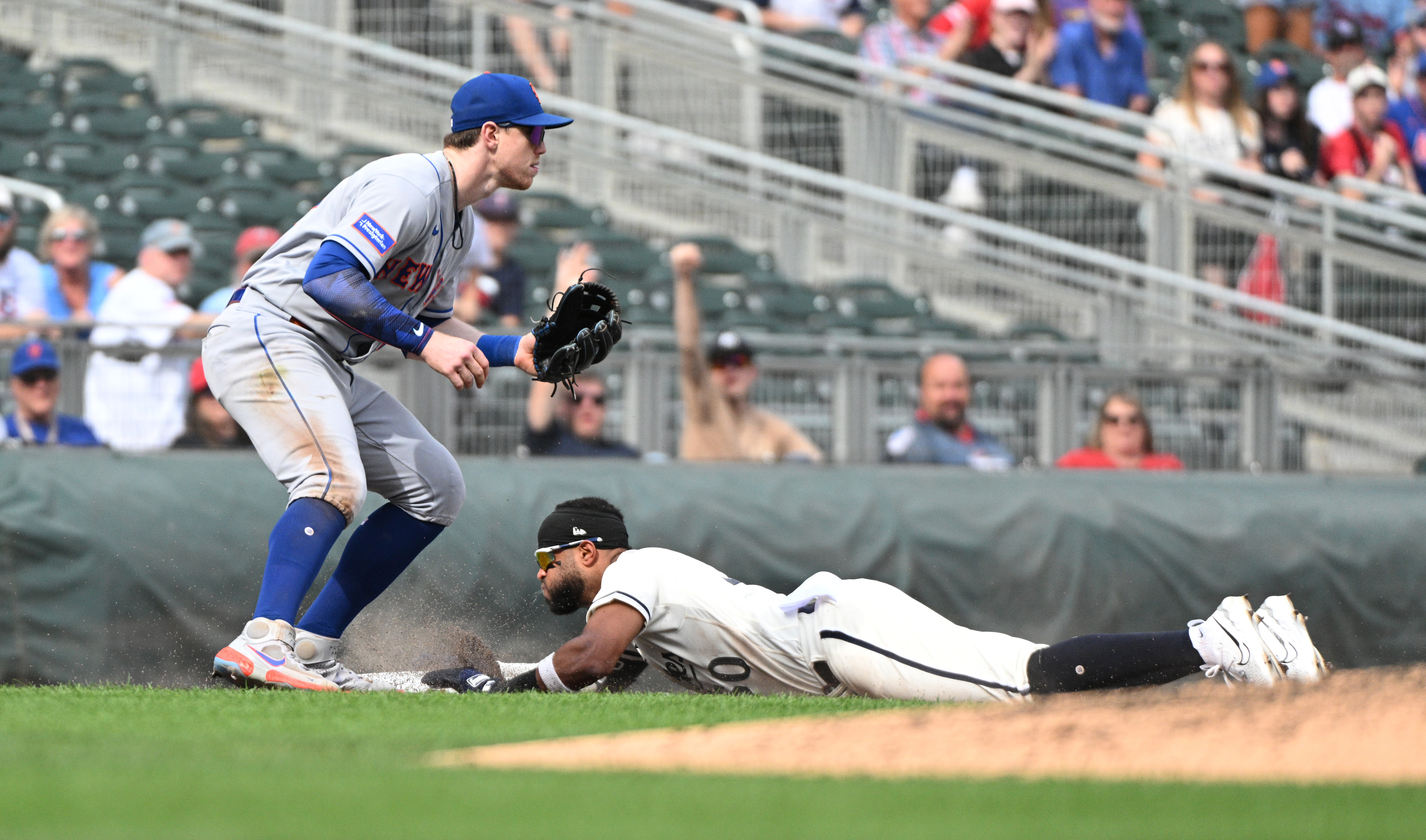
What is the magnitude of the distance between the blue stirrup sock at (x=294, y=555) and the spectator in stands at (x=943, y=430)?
3926mm

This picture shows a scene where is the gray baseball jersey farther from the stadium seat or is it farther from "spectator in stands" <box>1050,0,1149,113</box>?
"spectator in stands" <box>1050,0,1149,113</box>

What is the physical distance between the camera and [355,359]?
5270 millimetres

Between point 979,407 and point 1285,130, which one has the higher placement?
point 1285,130

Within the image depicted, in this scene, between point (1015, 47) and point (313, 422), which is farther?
point (1015, 47)

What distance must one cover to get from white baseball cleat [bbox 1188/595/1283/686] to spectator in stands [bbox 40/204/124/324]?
626 centimetres

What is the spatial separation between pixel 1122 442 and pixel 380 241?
15.0ft

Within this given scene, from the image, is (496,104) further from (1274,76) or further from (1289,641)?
(1274,76)

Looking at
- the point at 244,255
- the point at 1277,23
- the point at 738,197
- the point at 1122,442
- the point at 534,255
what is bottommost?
the point at 1122,442

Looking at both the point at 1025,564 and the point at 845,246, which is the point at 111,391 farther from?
the point at 845,246

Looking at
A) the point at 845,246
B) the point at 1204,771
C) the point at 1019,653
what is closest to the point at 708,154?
the point at 845,246

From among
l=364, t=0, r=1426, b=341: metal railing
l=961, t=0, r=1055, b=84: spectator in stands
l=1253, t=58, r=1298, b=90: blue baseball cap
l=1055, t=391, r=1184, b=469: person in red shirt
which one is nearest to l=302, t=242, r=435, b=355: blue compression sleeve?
l=1055, t=391, r=1184, b=469: person in red shirt

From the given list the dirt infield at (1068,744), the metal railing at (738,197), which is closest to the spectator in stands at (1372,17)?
the metal railing at (738,197)

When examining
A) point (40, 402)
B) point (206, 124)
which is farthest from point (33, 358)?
point (206, 124)

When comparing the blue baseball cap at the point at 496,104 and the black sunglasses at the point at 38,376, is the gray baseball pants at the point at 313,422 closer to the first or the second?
the blue baseball cap at the point at 496,104
